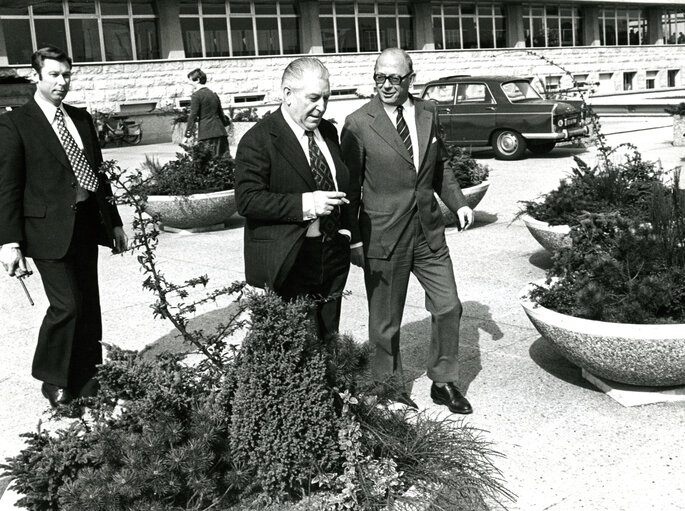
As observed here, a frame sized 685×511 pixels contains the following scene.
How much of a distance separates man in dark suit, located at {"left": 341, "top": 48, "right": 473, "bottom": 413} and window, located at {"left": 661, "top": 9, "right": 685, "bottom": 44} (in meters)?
52.8

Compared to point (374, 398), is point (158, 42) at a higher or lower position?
higher

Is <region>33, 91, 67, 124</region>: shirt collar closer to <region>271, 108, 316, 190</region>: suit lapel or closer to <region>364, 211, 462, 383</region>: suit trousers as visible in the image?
<region>271, 108, 316, 190</region>: suit lapel

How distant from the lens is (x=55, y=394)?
5445 millimetres

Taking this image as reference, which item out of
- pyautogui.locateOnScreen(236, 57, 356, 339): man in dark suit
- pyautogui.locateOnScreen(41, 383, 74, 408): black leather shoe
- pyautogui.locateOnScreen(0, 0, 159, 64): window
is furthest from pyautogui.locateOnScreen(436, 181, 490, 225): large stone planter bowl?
pyautogui.locateOnScreen(0, 0, 159, 64): window

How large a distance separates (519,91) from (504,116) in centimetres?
110

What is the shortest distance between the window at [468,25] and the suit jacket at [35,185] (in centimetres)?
3661

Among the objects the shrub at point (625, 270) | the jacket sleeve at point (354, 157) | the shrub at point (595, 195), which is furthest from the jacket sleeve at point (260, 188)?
the shrub at point (595, 195)

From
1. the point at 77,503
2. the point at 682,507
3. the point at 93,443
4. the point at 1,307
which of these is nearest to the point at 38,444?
the point at 93,443

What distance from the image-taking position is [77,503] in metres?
3.09

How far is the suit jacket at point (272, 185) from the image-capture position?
Answer: 4156 mm

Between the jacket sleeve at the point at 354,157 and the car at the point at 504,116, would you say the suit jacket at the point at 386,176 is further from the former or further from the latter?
the car at the point at 504,116

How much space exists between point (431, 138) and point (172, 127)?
949 inches

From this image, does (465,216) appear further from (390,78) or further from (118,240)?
(118,240)

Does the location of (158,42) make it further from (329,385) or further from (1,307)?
(329,385)
